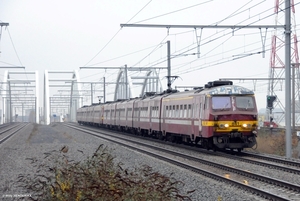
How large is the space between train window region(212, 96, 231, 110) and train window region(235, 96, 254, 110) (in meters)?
0.38

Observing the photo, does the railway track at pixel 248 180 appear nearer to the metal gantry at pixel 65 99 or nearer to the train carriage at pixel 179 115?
the train carriage at pixel 179 115

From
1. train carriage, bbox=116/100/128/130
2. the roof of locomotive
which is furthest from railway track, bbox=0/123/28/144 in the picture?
the roof of locomotive

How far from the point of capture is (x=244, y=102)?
22.4m

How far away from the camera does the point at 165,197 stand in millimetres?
8289

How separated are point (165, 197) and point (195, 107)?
16179 mm

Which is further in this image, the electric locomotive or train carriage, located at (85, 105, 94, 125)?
train carriage, located at (85, 105, 94, 125)

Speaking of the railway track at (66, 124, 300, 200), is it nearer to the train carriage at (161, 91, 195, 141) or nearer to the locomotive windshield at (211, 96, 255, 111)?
the locomotive windshield at (211, 96, 255, 111)

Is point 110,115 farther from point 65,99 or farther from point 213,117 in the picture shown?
point 65,99

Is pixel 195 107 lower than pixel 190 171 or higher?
higher

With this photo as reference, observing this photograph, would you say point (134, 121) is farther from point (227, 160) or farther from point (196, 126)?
point (227, 160)

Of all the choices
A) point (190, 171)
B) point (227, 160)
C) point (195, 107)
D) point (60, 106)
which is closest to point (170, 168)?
point (190, 171)

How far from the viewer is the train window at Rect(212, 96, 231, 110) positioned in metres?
22.1

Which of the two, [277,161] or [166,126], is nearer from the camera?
[277,161]

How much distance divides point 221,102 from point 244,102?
0.98 m
